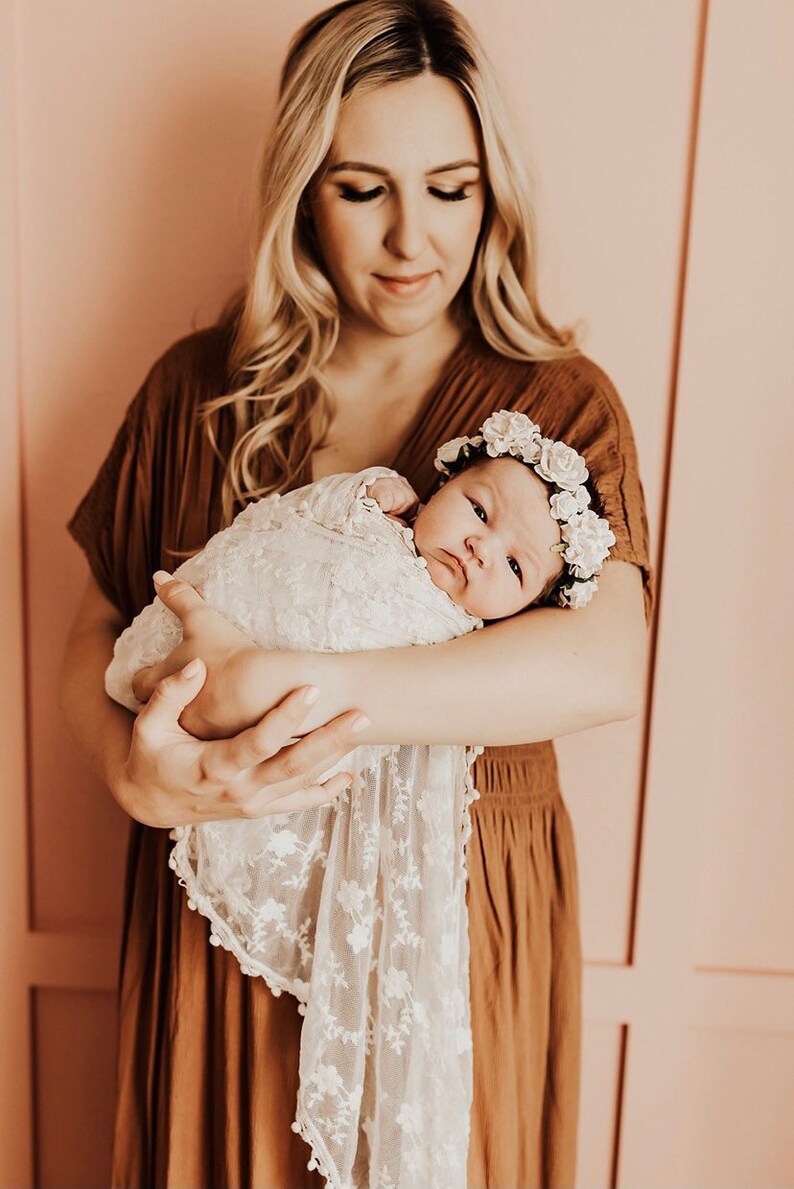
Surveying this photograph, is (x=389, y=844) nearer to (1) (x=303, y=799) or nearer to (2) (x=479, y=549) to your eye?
(1) (x=303, y=799)

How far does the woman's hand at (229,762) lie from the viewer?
96 centimetres

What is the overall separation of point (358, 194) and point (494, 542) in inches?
20.2

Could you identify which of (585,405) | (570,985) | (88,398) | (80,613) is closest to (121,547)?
(80,613)

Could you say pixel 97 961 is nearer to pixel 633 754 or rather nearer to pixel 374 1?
pixel 633 754

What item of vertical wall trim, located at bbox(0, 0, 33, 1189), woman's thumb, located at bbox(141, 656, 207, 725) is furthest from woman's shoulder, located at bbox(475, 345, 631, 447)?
vertical wall trim, located at bbox(0, 0, 33, 1189)

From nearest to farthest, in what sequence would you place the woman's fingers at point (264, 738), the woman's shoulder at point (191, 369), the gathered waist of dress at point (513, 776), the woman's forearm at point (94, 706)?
the woman's fingers at point (264, 738)
the woman's forearm at point (94, 706)
the gathered waist of dress at point (513, 776)
the woman's shoulder at point (191, 369)

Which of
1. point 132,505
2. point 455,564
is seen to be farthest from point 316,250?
point 455,564

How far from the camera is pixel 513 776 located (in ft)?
4.24

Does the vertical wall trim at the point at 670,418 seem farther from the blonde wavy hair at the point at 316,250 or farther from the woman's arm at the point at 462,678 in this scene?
the woman's arm at the point at 462,678

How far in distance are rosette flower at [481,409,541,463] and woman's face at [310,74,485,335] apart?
0.81 ft

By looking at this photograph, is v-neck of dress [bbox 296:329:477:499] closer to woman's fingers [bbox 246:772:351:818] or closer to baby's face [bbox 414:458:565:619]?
baby's face [bbox 414:458:565:619]

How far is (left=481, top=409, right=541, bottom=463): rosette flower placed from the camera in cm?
112

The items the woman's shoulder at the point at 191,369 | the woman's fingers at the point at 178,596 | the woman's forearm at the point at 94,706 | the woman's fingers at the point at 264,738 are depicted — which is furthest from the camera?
the woman's shoulder at the point at 191,369

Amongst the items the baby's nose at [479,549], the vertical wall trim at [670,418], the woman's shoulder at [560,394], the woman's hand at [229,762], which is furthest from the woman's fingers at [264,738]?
the vertical wall trim at [670,418]
